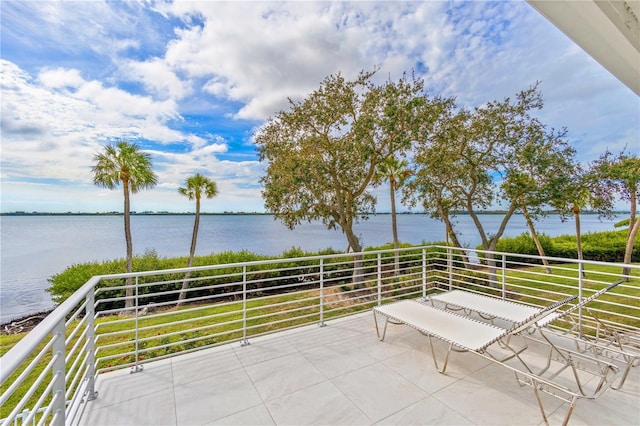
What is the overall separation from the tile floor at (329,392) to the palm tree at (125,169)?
10210mm

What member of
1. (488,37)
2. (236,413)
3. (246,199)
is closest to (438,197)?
(488,37)

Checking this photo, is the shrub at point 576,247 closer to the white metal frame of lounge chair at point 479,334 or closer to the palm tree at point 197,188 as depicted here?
the white metal frame of lounge chair at point 479,334

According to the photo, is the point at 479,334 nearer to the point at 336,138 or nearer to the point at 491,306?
the point at 491,306

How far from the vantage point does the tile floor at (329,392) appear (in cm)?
219

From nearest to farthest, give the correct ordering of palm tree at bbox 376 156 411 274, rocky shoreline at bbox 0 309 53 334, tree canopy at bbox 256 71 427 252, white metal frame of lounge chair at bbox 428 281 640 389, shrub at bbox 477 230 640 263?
white metal frame of lounge chair at bbox 428 281 640 389, tree canopy at bbox 256 71 427 252, rocky shoreline at bbox 0 309 53 334, palm tree at bbox 376 156 411 274, shrub at bbox 477 230 640 263

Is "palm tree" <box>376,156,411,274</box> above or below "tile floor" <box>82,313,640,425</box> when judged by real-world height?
above

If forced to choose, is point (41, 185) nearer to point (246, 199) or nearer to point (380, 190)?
point (246, 199)

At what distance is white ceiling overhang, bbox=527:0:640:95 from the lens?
1.50 m

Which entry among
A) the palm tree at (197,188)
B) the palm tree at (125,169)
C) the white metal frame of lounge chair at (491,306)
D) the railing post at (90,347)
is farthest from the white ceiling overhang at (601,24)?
the palm tree at (197,188)

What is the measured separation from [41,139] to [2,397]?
1486cm

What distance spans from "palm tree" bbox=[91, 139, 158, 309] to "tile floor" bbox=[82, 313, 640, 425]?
33.5ft

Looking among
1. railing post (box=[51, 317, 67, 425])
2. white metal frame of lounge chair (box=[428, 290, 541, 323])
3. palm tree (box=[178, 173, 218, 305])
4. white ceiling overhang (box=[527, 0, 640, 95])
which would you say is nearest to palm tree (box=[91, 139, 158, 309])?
palm tree (box=[178, 173, 218, 305])

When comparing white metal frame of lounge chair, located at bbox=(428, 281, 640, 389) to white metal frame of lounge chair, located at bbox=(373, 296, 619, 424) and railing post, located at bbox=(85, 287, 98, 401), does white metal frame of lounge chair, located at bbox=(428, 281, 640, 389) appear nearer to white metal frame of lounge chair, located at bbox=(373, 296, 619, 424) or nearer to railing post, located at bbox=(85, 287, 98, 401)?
white metal frame of lounge chair, located at bbox=(373, 296, 619, 424)

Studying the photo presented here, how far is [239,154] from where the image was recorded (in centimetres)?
2145
